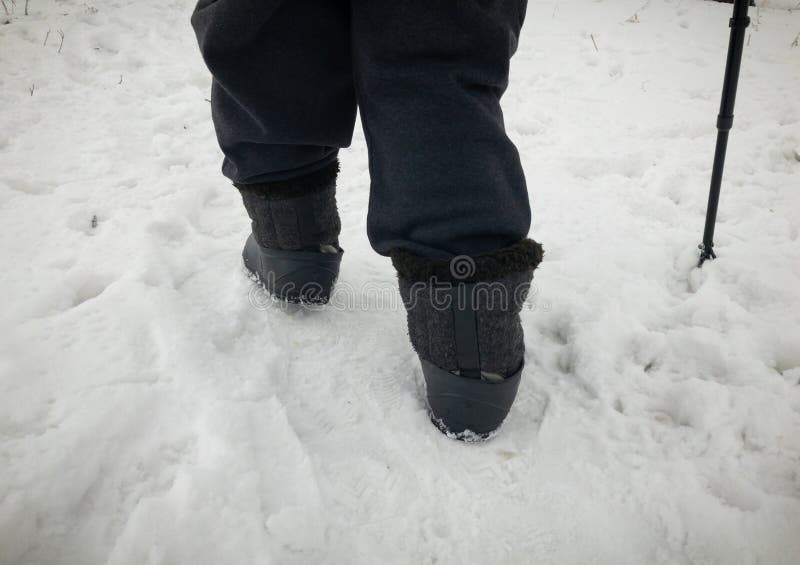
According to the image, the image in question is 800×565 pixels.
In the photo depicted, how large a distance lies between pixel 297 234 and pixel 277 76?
14.2 inches

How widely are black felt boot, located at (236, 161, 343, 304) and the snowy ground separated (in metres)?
0.08

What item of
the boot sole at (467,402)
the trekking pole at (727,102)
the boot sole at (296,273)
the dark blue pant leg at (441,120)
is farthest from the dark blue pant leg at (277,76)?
the trekking pole at (727,102)

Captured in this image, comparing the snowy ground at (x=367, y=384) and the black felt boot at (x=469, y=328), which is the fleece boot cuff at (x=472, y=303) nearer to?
the black felt boot at (x=469, y=328)

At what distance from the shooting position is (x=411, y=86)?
65 cm

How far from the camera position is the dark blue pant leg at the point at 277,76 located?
2.18ft

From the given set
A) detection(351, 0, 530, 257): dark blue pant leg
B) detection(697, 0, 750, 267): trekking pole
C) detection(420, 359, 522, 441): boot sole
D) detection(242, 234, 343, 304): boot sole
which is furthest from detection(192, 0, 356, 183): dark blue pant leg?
detection(697, 0, 750, 267): trekking pole

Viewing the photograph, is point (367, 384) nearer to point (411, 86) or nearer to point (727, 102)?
point (411, 86)

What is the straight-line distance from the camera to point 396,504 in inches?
30.5

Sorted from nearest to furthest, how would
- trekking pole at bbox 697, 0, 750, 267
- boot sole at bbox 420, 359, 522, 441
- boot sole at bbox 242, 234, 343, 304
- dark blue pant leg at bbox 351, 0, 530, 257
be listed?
dark blue pant leg at bbox 351, 0, 530, 257, boot sole at bbox 420, 359, 522, 441, trekking pole at bbox 697, 0, 750, 267, boot sole at bbox 242, 234, 343, 304

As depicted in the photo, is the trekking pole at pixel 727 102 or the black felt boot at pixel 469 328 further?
the trekking pole at pixel 727 102

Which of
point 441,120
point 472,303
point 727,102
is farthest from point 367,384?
point 727,102

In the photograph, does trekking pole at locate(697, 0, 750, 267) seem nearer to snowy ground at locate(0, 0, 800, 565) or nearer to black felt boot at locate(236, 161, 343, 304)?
snowy ground at locate(0, 0, 800, 565)

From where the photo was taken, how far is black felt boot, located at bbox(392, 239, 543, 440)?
2.32 feet

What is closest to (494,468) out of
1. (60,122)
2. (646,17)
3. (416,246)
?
(416,246)
